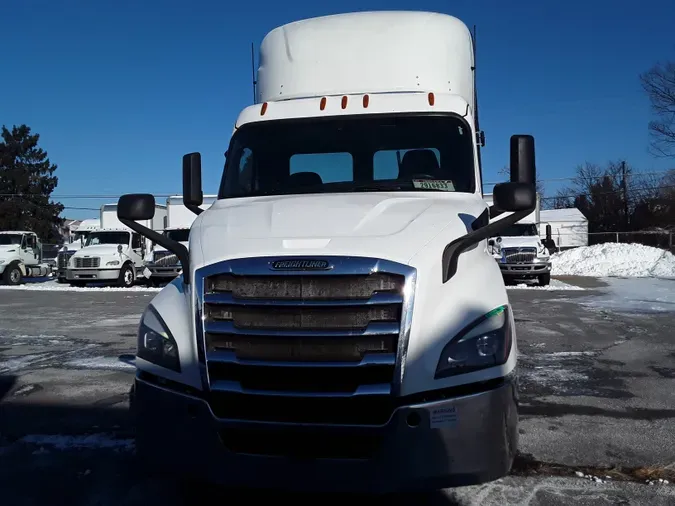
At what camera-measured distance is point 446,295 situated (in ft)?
10.6

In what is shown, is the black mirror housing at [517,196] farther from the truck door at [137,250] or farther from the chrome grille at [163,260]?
the truck door at [137,250]

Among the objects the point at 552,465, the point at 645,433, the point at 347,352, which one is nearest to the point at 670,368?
the point at 645,433

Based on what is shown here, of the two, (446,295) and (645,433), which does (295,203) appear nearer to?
(446,295)

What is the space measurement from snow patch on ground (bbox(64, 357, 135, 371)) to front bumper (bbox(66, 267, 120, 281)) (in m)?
14.9

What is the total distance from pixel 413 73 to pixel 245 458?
4177 mm

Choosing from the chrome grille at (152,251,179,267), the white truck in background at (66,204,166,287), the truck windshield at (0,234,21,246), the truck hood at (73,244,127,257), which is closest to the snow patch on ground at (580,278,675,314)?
the chrome grille at (152,251,179,267)

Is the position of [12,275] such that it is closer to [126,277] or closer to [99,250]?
[99,250]

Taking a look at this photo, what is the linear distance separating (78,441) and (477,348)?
347 cm

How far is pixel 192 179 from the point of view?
5332 mm

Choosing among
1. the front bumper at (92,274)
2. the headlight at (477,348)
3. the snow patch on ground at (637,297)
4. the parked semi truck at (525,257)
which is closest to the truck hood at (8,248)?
the front bumper at (92,274)

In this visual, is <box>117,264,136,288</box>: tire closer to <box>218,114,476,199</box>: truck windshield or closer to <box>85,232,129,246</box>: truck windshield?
<box>85,232,129,246</box>: truck windshield

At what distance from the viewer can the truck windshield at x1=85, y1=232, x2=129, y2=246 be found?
23609 millimetres

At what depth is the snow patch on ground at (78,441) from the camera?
471 cm

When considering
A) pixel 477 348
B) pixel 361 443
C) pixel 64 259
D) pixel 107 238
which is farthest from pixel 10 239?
pixel 477 348
